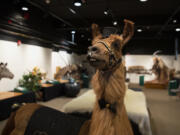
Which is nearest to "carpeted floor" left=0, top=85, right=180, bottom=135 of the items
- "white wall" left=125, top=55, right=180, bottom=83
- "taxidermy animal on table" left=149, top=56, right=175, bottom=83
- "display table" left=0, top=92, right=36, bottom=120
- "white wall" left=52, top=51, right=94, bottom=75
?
"display table" left=0, top=92, right=36, bottom=120

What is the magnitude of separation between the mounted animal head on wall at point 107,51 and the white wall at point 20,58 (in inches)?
167

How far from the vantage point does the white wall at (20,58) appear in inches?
174

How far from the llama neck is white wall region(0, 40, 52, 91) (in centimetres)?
423

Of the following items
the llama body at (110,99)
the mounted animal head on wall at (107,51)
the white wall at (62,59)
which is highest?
the white wall at (62,59)

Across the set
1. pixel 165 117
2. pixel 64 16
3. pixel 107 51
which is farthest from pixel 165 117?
pixel 64 16

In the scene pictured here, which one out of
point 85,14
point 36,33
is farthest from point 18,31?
point 85,14

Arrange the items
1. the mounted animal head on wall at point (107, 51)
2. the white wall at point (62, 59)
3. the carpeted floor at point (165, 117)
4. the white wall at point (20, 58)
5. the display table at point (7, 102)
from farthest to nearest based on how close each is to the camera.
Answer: the white wall at point (62, 59), the white wall at point (20, 58), the display table at point (7, 102), the carpeted floor at point (165, 117), the mounted animal head on wall at point (107, 51)

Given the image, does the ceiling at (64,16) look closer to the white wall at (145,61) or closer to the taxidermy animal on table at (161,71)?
the taxidermy animal on table at (161,71)

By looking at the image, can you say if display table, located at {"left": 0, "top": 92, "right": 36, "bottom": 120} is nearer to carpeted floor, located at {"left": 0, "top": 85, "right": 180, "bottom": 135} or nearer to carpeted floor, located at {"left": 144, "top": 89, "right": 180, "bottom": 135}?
carpeted floor, located at {"left": 0, "top": 85, "right": 180, "bottom": 135}

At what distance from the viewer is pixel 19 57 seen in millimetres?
5020

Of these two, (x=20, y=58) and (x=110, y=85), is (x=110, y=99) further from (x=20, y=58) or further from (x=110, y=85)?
(x=20, y=58)

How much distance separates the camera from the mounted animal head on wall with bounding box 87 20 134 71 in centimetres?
88

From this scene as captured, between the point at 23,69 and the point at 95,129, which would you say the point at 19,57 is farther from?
the point at 95,129

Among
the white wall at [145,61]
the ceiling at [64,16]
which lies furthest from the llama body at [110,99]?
the white wall at [145,61]
